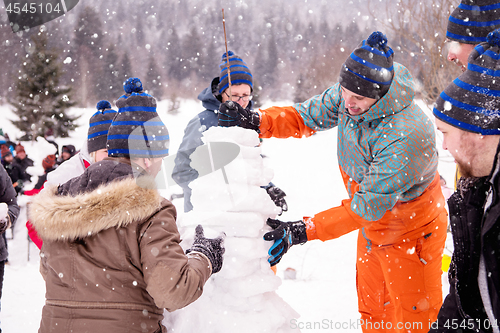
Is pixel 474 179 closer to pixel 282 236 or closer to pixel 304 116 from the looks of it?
pixel 282 236

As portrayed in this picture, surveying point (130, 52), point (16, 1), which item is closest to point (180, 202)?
point (16, 1)

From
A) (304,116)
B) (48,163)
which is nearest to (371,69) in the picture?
(304,116)

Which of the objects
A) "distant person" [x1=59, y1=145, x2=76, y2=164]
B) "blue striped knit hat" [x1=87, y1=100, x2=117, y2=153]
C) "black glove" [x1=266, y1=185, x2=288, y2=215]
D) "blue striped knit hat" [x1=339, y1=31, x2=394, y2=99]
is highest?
"blue striped knit hat" [x1=339, y1=31, x2=394, y2=99]

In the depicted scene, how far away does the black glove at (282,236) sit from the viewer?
210 cm

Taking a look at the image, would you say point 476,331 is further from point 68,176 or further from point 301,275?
point 301,275

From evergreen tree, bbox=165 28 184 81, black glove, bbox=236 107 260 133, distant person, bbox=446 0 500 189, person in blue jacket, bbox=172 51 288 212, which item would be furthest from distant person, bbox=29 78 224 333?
evergreen tree, bbox=165 28 184 81

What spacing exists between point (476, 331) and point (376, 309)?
1.37m

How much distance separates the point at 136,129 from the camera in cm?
189

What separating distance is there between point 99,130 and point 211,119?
3.03ft

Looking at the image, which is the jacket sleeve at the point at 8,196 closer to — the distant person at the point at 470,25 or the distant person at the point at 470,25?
the distant person at the point at 470,25

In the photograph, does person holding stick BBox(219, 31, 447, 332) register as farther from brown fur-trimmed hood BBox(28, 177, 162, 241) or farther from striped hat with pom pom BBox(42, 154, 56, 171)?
striped hat with pom pom BBox(42, 154, 56, 171)

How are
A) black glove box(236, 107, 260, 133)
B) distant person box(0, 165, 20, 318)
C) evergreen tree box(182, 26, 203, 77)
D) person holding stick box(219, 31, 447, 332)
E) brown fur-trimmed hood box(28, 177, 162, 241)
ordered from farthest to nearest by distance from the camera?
evergreen tree box(182, 26, 203, 77) < distant person box(0, 165, 20, 318) < black glove box(236, 107, 260, 133) < person holding stick box(219, 31, 447, 332) < brown fur-trimmed hood box(28, 177, 162, 241)

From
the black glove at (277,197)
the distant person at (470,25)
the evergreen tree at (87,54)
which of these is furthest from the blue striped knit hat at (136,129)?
the evergreen tree at (87,54)

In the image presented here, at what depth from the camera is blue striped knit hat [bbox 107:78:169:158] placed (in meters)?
1.83
